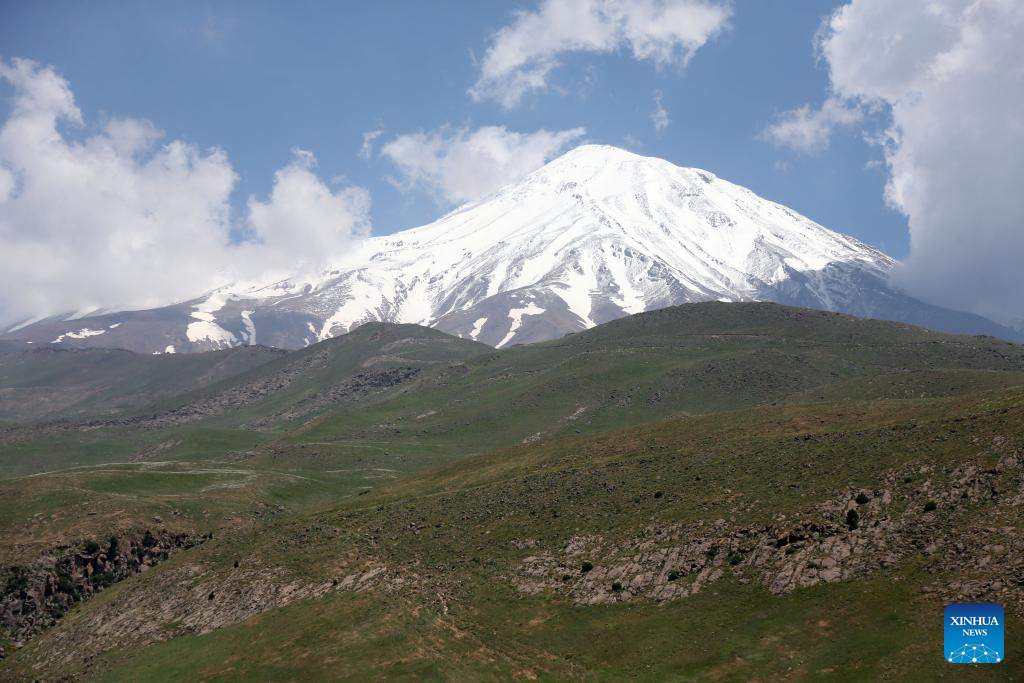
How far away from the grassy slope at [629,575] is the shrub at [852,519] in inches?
32.1

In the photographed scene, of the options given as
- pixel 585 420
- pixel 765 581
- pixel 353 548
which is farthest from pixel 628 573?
pixel 585 420

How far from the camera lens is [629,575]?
68.8 m

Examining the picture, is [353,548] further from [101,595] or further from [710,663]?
[710,663]

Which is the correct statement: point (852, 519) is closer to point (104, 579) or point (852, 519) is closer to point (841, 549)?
point (841, 549)

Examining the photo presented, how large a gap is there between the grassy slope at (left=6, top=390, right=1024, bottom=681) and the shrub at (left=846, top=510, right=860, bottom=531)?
82 cm

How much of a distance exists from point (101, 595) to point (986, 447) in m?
85.5

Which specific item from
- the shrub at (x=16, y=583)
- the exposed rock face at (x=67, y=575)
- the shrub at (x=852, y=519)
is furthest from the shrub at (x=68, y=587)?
the shrub at (x=852, y=519)

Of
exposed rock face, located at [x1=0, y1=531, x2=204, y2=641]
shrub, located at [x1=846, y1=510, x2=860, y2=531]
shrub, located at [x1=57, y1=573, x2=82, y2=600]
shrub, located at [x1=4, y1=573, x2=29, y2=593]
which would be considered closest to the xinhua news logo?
shrub, located at [x1=846, y1=510, x2=860, y2=531]

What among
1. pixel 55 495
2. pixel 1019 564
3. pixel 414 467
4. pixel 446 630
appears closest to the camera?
pixel 1019 564

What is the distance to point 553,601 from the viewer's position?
226ft

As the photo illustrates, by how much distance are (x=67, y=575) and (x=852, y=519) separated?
270 feet

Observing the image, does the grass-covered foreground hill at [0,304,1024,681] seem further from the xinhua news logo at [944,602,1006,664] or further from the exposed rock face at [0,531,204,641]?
the xinhua news logo at [944,602,1006,664]

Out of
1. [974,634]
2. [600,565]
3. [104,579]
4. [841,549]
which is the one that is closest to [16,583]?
[104,579]

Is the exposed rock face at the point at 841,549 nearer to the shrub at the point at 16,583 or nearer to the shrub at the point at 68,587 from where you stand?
the shrub at the point at 68,587
